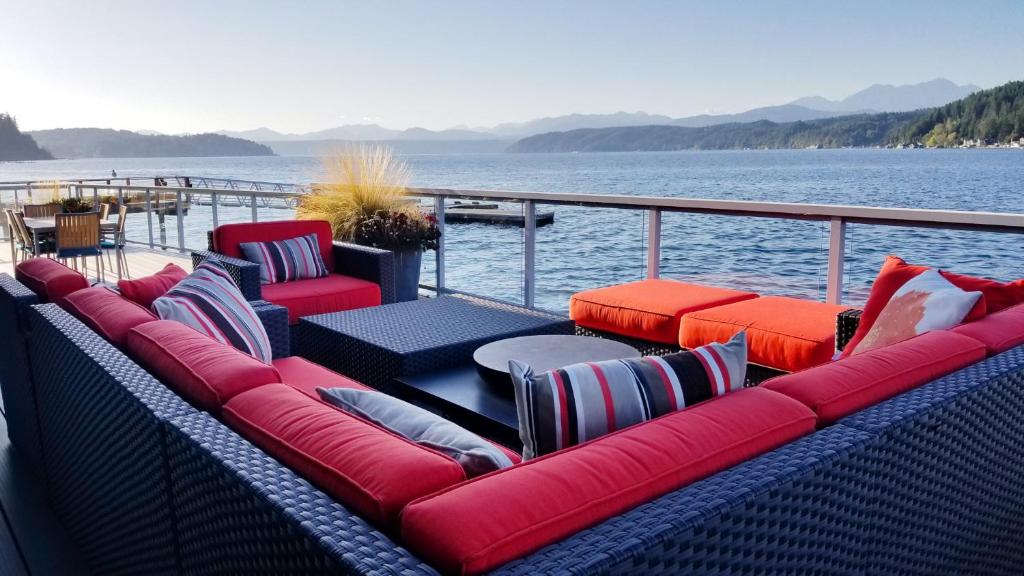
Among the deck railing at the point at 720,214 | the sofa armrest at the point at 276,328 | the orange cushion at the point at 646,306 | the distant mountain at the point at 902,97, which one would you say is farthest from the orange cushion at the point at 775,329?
the distant mountain at the point at 902,97

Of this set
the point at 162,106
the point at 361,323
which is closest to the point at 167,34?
the point at 162,106

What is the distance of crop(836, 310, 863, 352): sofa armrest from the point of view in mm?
2836

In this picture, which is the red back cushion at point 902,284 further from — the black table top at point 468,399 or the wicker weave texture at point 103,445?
the wicker weave texture at point 103,445

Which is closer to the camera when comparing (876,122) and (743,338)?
(743,338)

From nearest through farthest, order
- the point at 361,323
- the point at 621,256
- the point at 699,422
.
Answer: the point at 699,422 → the point at 361,323 → the point at 621,256

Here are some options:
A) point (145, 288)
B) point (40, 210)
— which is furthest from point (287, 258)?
point (40, 210)

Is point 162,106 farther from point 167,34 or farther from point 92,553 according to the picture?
point 92,553

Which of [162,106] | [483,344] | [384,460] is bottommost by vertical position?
[483,344]

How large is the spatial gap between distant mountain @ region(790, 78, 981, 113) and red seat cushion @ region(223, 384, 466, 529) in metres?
48.3

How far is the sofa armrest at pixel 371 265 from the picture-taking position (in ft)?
15.4

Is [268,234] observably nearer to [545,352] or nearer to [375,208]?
[375,208]

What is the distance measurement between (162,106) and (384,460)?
28.7 m

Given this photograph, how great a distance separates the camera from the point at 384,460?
1.13 metres

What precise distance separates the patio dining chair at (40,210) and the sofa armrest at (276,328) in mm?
6955
